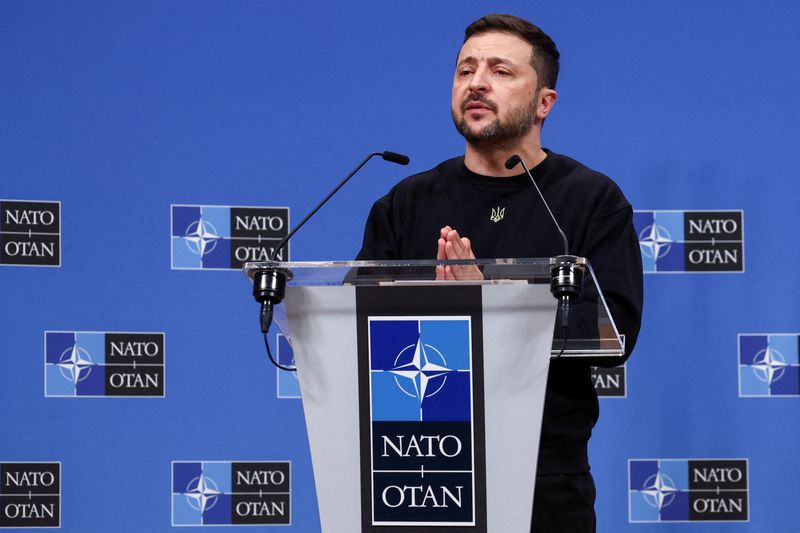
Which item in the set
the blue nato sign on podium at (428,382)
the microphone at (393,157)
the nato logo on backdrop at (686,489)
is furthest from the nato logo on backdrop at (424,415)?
the nato logo on backdrop at (686,489)

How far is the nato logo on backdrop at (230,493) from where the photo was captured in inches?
111

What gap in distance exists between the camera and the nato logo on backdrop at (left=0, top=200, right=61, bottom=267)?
9.36 ft

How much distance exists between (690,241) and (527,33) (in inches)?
46.8

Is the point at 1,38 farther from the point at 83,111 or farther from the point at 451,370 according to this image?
the point at 451,370

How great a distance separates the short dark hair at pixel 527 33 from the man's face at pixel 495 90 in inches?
0.6

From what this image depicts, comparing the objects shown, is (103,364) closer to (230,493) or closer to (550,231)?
(230,493)

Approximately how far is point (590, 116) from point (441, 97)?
0.47 metres

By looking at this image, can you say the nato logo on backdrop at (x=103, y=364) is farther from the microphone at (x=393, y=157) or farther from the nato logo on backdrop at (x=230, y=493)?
the microphone at (x=393, y=157)

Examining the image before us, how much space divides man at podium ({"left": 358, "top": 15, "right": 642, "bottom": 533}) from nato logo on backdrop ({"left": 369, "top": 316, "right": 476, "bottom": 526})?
460 millimetres

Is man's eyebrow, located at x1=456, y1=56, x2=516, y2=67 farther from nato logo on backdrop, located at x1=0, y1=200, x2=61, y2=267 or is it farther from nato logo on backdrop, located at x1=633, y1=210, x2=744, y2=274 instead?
nato logo on backdrop, located at x1=0, y1=200, x2=61, y2=267

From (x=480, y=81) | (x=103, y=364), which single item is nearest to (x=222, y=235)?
(x=103, y=364)

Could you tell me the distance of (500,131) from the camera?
192 cm

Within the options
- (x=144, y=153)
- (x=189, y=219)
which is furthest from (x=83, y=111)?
(x=189, y=219)

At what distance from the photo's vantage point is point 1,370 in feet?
9.22
